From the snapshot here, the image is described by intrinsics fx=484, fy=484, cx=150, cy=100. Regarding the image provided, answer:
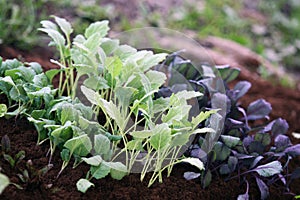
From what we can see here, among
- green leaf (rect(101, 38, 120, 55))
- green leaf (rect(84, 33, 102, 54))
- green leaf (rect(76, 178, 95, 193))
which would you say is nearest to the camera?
green leaf (rect(76, 178, 95, 193))

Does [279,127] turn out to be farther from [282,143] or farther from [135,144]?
[135,144]

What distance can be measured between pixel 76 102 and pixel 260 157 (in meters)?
0.69

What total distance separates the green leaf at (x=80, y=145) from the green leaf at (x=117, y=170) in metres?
0.09

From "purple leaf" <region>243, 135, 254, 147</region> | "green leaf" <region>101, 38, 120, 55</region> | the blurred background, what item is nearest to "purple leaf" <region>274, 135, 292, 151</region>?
"purple leaf" <region>243, 135, 254, 147</region>

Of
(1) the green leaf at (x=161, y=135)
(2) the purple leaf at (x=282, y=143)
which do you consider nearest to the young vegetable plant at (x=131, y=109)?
(1) the green leaf at (x=161, y=135)

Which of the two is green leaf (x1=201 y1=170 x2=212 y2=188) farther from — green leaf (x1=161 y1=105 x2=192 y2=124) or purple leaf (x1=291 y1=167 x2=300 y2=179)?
purple leaf (x1=291 y1=167 x2=300 y2=179)

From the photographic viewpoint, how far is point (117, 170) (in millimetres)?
1550

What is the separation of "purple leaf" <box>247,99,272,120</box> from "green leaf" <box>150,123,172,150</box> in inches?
26.7

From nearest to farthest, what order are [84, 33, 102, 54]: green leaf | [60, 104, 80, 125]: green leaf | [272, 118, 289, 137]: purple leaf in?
[60, 104, 80, 125]: green leaf → [84, 33, 102, 54]: green leaf → [272, 118, 289, 137]: purple leaf

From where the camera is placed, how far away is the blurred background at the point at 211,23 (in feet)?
8.87

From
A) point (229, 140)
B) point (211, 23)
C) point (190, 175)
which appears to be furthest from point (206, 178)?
point (211, 23)

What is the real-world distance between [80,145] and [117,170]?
0.14 metres

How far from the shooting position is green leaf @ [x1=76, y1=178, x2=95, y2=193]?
1.46 m

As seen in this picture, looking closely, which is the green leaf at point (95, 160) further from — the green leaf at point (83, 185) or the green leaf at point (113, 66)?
the green leaf at point (113, 66)
